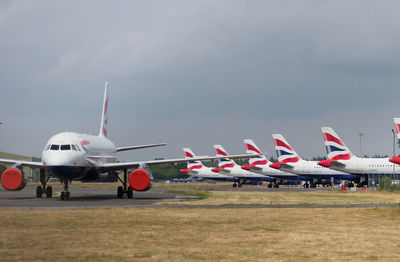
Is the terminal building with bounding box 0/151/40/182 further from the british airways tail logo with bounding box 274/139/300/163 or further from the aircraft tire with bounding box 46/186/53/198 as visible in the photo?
the aircraft tire with bounding box 46/186/53/198

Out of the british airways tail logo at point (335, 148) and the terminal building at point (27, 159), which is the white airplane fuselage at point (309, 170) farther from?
the terminal building at point (27, 159)

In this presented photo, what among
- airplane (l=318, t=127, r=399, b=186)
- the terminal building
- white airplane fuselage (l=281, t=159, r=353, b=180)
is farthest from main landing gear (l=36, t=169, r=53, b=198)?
the terminal building

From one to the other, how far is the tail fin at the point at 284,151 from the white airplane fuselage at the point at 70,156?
59.4m

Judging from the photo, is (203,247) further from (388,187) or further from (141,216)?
(388,187)

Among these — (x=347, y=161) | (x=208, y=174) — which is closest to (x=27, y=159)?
(x=208, y=174)

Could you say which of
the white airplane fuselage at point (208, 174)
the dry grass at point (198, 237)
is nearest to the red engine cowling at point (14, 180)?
the dry grass at point (198, 237)

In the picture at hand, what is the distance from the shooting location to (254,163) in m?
102

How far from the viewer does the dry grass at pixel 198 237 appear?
37.4 ft

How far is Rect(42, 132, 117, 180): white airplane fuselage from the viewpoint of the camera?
3450cm

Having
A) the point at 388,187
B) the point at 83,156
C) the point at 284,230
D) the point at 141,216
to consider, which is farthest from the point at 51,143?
the point at 388,187

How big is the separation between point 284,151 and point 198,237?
8209cm

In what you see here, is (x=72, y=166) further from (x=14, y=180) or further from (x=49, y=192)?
(x=49, y=192)

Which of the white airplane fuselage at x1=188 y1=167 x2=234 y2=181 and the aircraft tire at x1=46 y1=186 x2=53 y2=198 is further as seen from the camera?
the white airplane fuselage at x1=188 y1=167 x2=234 y2=181

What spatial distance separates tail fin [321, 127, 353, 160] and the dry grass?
199 ft
